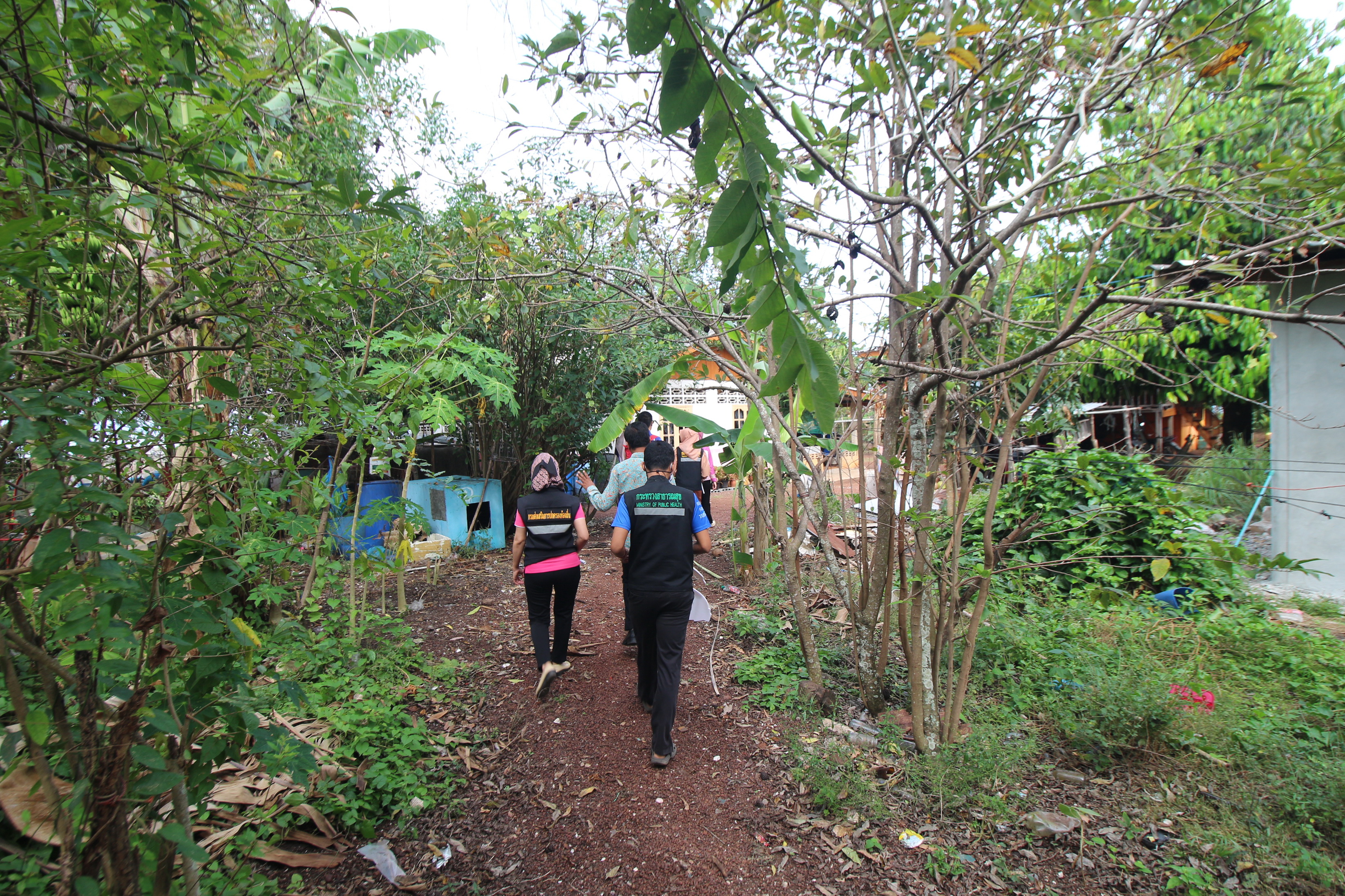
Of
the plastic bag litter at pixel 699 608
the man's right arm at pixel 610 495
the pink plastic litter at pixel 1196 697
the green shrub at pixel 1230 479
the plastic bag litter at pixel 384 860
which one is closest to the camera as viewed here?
the plastic bag litter at pixel 384 860

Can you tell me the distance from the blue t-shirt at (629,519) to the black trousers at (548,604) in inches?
22.4

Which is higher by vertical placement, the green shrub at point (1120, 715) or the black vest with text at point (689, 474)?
the black vest with text at point (689, 474)

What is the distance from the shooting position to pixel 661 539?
142 inches

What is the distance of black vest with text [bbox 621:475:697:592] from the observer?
3590 mm

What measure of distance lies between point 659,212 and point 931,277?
6.34ft

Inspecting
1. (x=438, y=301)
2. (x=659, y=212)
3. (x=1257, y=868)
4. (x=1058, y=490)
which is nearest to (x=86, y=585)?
(x=438, y=301)

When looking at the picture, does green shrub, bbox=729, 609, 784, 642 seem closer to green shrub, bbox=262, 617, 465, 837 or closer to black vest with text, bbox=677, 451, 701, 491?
black vest with text, bbox=677, 451, 701, 491

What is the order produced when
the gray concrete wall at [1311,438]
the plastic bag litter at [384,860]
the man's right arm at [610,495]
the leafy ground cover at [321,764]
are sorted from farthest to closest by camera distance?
the gray concrete wall at [1311,438] < the man's right arm at [610,495] < the plastic bag litter at [384,860] < the leafy ground cover at [321,764]

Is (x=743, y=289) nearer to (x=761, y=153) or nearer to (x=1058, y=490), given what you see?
(x=761, y=153)

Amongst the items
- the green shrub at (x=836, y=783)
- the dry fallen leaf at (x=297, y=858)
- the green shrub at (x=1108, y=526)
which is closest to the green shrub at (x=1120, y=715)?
the green shrub at (x=1108, y=526)

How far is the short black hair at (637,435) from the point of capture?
14.3 ft

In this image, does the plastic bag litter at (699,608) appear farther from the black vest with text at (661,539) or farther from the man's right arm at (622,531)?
the man's right arm at (622,531)

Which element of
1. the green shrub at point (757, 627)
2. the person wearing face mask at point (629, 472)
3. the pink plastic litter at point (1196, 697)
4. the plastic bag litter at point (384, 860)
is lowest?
the plastic bag litter at point (384, 860)

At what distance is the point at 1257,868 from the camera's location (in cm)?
271
